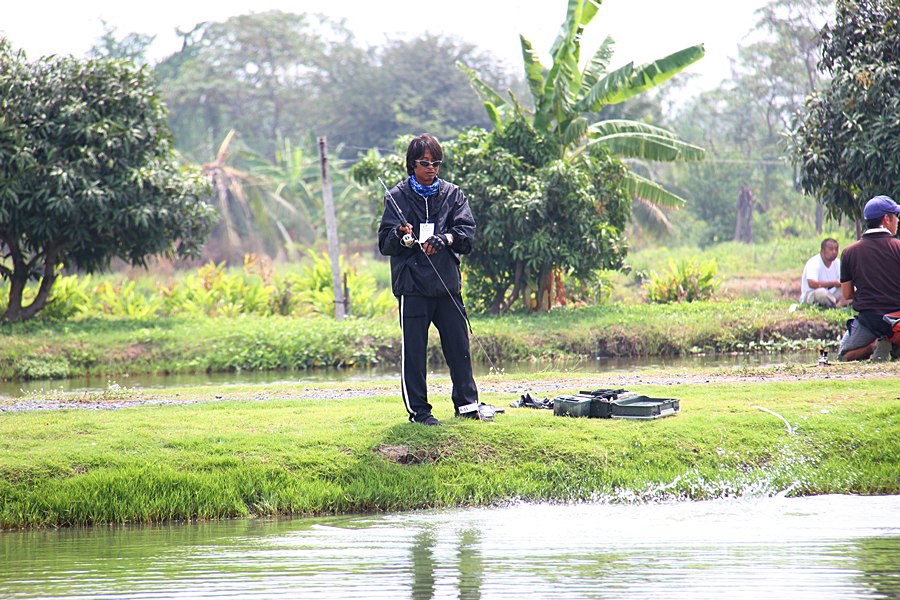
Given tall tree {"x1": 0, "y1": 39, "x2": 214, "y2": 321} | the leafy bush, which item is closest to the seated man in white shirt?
the leafy bush

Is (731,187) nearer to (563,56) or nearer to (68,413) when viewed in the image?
(563,56)

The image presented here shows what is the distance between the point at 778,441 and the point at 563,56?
14081 mm

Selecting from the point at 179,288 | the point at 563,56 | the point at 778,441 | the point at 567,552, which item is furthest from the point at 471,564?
the point at 179,288

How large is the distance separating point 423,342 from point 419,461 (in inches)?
34.1

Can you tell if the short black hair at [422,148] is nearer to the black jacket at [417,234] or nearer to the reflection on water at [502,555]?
the black jacket at [417,234]

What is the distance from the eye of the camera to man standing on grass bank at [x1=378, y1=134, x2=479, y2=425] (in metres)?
7.55

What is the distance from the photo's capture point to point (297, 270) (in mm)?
36031

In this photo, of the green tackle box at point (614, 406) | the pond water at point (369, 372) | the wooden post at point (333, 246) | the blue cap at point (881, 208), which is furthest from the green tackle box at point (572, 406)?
the wooden post at point (333, 246)

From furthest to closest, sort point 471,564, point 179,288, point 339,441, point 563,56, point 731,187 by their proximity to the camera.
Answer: point 731,187, point 179,288, point 563,56, point 339,441, point 471,564

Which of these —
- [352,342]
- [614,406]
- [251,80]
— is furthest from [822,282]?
[251,80]

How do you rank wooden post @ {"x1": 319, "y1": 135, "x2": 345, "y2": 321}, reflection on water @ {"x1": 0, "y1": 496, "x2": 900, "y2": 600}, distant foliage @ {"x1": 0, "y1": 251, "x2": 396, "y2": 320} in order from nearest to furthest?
reflection on water @ {"x1": 0, "y1": 496, "x2": 900, "y2": 600} < wooden post @ {"x1": 319, "y1": 135, "x2": 345, "y2": 321} < distant foliage @ {"x1": 0, "y1": 251, "x2": 396, "y2": 320}

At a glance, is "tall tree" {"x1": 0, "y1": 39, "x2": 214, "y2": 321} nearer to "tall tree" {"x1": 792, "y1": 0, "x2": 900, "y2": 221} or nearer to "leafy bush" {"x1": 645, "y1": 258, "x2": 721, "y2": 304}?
"leafy bush" {"x1": 645, "y1": 258, "x2": 721, "y2": 304}

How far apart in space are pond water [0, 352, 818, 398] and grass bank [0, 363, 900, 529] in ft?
25.1

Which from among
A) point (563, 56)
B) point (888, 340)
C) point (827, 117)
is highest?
point (563, 56)
